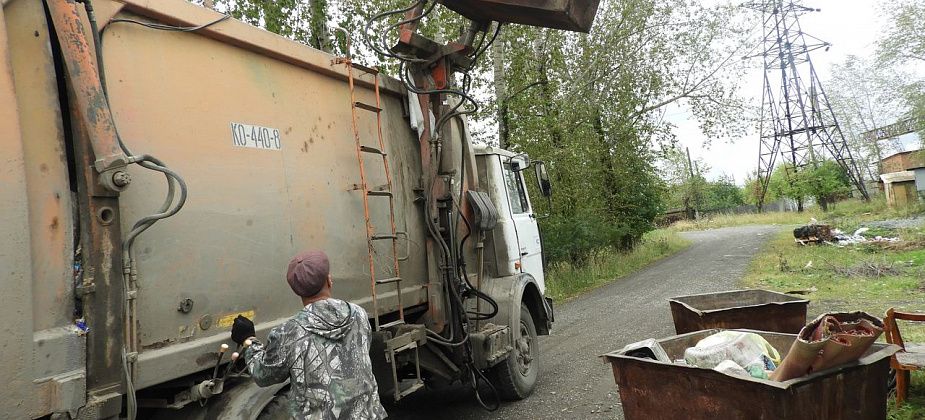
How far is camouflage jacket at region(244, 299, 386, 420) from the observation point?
249 cm

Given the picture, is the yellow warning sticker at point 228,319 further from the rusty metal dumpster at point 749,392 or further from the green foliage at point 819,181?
the green foliage at point 819,181

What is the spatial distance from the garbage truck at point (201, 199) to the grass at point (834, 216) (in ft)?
64.7

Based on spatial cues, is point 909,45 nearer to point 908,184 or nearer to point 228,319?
point 908,184

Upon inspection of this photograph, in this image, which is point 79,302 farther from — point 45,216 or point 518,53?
point 518,53

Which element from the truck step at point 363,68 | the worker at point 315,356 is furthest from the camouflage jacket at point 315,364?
the truck step at point 363,68

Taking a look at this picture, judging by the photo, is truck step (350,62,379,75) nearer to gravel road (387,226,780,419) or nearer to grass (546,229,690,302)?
gravel road (387,226,780,419)

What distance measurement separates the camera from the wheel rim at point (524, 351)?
5.27 meters

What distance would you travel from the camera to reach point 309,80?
3529mm

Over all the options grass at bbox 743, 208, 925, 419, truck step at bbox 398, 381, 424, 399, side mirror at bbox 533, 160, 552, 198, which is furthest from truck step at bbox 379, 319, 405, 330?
grass at bbox 743, 208, 925, 419

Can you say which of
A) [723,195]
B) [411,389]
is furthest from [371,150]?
[723,195]

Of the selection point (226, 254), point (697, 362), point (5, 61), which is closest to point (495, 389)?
point (697, 362)

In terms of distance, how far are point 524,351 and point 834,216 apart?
26.7 m

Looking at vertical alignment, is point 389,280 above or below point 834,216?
above

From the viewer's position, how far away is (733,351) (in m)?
3.48
